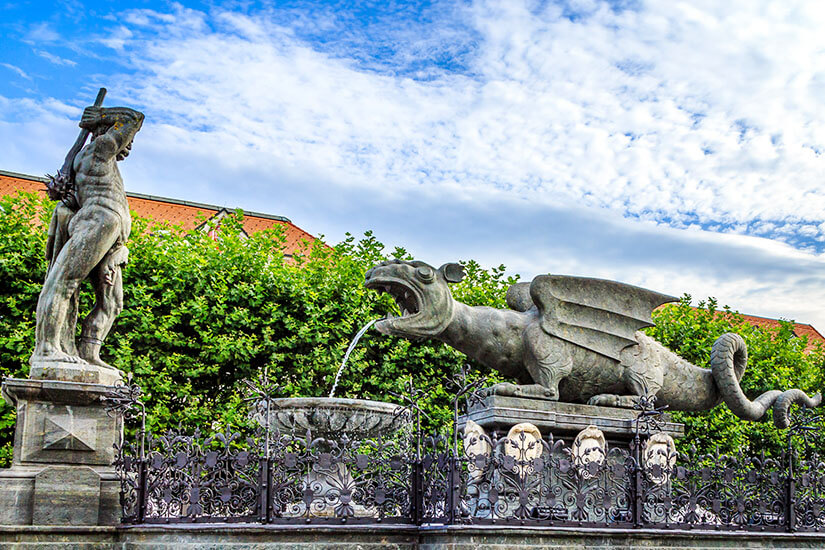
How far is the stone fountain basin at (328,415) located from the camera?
922 cm

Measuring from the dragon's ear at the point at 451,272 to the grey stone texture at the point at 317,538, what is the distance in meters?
2.75

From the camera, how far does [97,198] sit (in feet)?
26.3

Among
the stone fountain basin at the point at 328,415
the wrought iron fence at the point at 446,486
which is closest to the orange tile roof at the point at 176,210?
the stone fountain basin at the point at 328,415

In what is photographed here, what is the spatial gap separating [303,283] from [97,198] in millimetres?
7329

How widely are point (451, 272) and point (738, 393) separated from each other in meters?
3.40

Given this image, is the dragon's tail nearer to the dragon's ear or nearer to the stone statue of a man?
the dragon's ear

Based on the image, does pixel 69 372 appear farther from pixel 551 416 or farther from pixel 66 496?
pixel 551 416

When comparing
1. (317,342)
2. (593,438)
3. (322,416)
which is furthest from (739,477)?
(317,342)

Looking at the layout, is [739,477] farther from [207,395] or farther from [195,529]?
[207,395]

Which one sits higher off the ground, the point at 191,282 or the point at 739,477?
the point at 191,282

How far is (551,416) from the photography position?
845 centimetres

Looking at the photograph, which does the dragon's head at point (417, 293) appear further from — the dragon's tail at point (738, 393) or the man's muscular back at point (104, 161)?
the dragon's tail at point (738, 393)

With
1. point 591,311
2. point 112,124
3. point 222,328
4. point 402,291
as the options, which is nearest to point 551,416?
point 591,311

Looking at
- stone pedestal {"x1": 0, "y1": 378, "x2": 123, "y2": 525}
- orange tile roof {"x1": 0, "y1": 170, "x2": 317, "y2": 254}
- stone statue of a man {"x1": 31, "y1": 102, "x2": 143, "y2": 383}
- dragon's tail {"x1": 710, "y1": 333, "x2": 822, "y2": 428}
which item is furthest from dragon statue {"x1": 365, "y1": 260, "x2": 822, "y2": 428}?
orange tile roof {"x1": 0, "y1": 170, "x2": 317, "y2": 254}
